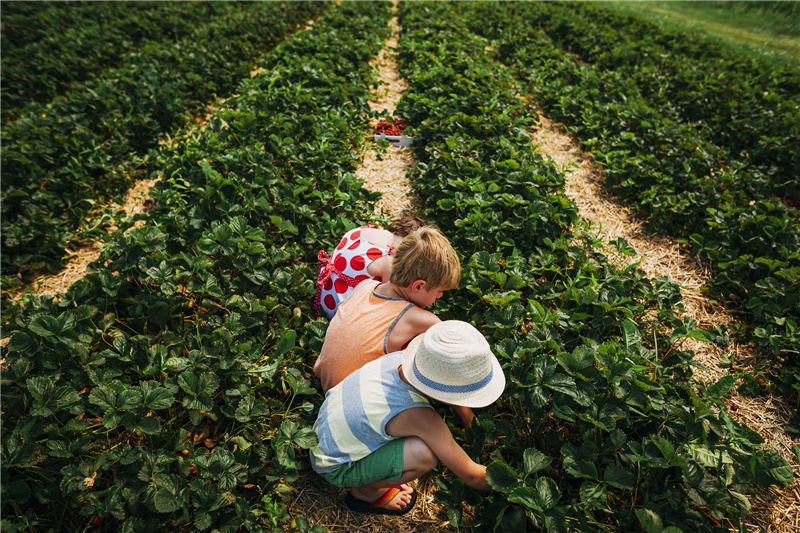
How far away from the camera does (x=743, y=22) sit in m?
15.0

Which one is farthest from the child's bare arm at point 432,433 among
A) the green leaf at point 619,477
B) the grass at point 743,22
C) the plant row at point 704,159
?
the grass at point 743,22

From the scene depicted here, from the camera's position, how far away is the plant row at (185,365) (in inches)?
67.4

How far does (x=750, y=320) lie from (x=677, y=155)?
2196 millimetres

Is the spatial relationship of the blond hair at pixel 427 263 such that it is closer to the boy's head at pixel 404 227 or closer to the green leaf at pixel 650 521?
the boy's head at pixel 404 227

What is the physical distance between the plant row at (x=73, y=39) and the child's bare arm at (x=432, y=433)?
301 inches

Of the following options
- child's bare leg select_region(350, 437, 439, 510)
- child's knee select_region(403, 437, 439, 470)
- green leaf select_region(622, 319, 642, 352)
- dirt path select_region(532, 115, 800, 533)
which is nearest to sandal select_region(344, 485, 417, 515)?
child's bare leg select_region(350, 437, 439, 510)

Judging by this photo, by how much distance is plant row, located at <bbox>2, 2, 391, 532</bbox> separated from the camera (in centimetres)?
171

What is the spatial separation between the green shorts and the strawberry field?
29 centimetres

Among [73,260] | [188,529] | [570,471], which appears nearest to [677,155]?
[570,471]

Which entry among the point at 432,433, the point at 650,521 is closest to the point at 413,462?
the point at 432,433

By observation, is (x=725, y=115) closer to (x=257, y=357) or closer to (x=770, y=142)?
(x=770, y=142)

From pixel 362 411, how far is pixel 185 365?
3.47ft

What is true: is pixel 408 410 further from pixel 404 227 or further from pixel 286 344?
pixel 404 227

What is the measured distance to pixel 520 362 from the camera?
206 cm
